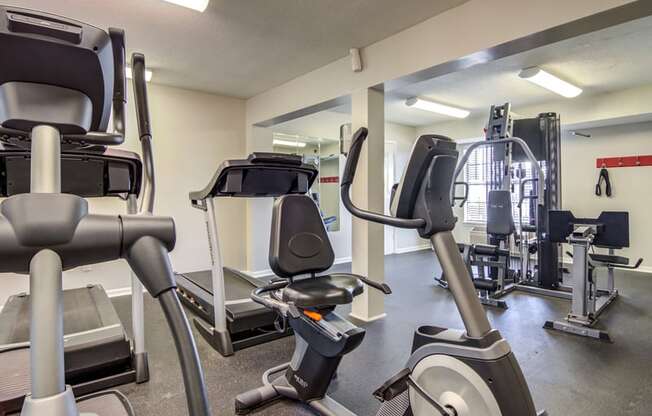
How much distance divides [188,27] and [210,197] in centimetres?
158

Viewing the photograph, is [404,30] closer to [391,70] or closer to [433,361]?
[391,70]

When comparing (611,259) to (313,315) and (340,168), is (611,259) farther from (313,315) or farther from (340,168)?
(340,168)

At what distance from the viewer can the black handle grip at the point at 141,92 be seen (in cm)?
88

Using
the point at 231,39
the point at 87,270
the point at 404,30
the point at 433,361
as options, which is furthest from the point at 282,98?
the point at 433,361

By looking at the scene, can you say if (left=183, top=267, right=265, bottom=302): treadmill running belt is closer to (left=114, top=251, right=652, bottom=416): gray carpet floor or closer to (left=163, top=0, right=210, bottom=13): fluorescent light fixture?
(left=114, top=251, right=652, bottom=416): gray carpet floor

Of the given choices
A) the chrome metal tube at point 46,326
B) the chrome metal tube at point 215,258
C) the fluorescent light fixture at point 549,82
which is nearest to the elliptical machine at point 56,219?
the chrome metal tube at point 46,326

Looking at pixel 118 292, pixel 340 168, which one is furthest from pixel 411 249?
pixel 118 292

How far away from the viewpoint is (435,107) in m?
5.82

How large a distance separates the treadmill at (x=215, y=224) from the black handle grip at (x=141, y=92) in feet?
4.69

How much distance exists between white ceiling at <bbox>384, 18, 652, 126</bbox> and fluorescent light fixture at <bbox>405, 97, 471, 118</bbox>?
109 mm

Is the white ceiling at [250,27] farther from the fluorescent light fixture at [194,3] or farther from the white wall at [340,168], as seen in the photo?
the white wall at [340,168]

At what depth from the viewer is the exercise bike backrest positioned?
4.60ft

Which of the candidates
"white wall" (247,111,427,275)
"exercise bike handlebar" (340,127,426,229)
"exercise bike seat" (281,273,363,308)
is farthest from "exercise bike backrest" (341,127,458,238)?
"white wall" (247,111,427,275)

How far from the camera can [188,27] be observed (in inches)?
119
